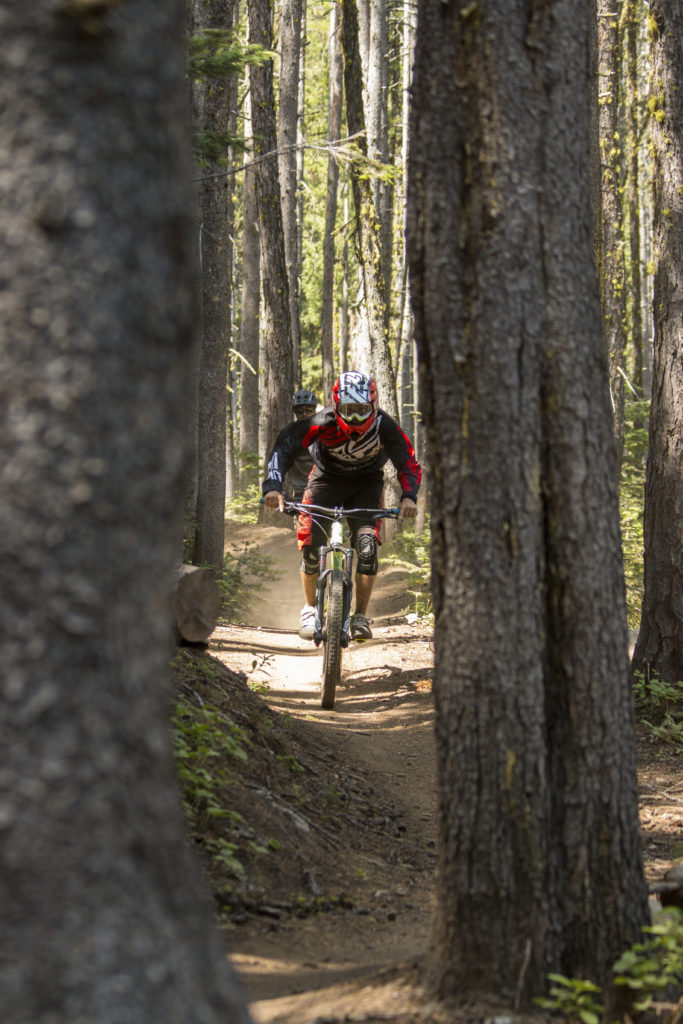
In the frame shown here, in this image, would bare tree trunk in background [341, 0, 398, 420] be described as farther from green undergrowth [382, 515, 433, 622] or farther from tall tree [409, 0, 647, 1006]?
tall tree [409, 0, 647, 1006]

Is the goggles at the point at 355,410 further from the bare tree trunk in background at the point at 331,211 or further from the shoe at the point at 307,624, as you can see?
the bare tree trunk in background at the point at 331,211

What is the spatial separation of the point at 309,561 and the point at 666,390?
3490 mm

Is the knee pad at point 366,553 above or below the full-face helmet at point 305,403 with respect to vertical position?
below

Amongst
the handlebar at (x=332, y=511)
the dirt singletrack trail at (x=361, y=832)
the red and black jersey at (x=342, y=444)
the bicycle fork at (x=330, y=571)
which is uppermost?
the red and black jersey at (x=342, y=444)

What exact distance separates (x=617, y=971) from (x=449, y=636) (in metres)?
1.12

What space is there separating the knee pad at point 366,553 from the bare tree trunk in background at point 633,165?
1626 centimetres

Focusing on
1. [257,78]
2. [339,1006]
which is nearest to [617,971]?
[339,1006]

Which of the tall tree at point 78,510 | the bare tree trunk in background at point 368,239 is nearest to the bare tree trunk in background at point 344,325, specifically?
the bare tree trunk in background at point 368,239

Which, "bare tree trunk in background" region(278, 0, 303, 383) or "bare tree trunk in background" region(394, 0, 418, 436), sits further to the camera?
"bare tree trunk in background" region(394, 0, 418, 436)

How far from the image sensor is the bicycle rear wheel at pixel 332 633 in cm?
807

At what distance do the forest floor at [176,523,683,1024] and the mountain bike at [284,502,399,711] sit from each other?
37 centimetres

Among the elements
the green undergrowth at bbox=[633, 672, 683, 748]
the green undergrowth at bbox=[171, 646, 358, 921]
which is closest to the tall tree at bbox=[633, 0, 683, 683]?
the green undergrowth at bbox=[633, 672, 683, 748]

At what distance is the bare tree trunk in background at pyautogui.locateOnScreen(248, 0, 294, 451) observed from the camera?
14.9 m

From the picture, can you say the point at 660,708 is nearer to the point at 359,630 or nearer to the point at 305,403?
the point at 359,630
